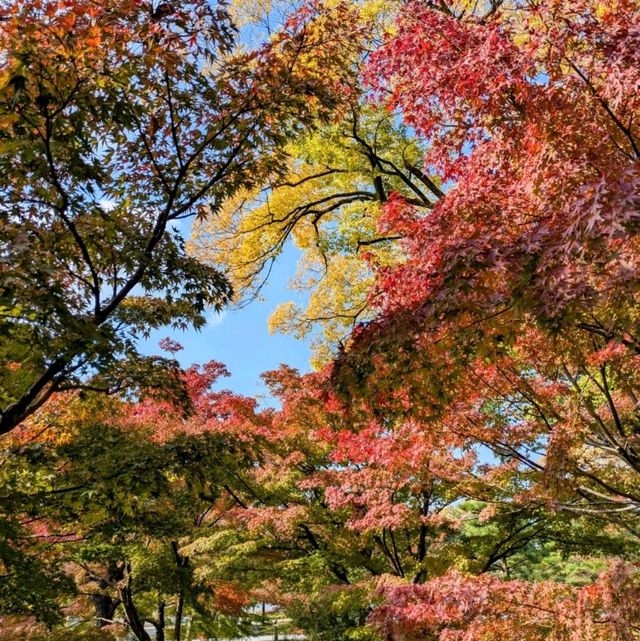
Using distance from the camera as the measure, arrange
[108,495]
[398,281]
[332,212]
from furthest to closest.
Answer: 1. [332,212]
2. [108,495]
3. [398,281]

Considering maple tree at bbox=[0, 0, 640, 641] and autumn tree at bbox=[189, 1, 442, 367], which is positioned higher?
autumn tree at bbox=[189, 1, 442, 367]

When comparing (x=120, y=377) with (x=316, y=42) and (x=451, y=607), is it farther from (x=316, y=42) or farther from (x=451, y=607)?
(x=451, y=607)

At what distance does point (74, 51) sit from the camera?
291cm

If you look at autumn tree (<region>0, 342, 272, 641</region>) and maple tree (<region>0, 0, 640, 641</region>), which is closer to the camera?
maple tree (<region>0, 0, 640, 641</region>)

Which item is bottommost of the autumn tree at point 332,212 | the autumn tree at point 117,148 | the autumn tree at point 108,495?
the autumn tree at point 108,495

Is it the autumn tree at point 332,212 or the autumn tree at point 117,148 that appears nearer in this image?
the autumn tree at point 117,148

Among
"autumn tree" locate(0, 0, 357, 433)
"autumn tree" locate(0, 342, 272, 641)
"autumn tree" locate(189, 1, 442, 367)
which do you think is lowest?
"autumn tree" locate(0, 342, 272, 641)

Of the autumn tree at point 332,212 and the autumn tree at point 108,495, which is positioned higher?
the autumn tree at point 332,212

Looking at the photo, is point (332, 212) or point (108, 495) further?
point (332, 212)

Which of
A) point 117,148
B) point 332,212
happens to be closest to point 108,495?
point 117,148

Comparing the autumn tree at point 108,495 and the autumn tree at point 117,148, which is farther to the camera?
the autumn tree at point 108,495

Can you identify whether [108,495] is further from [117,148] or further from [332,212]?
[332,212]

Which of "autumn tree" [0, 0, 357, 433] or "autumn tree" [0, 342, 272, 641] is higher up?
"autumn tree" [0, 0, 357, 433]

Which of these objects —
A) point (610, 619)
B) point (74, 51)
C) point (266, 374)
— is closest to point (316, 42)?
point (74, 51)
